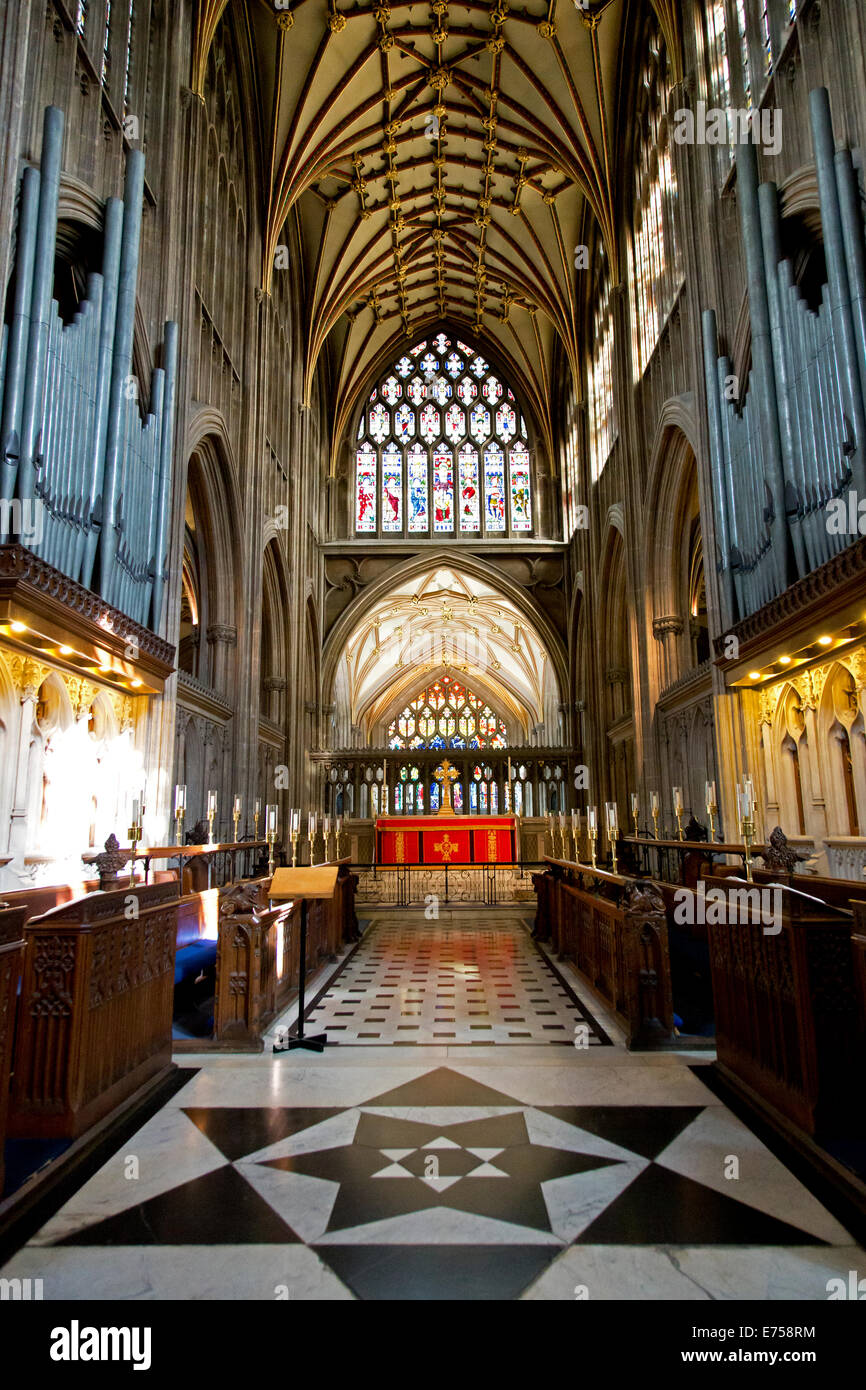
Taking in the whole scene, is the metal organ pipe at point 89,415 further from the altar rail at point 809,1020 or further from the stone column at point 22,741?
the altar rail at point 809,1020

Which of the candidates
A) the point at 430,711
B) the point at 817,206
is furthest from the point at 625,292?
the point at 430,711

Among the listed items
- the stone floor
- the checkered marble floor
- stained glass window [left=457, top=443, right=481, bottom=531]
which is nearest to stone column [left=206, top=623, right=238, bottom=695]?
the checkered marble floor

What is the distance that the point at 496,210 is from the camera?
21188 mm

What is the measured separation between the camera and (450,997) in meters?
7.37

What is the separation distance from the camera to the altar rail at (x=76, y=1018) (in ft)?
12.0

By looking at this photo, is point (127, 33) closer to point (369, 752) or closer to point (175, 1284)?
point (175, 1284)

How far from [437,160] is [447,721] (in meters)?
25.5

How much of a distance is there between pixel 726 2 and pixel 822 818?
32.8 feet

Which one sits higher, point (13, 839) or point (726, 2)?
point (726, 2)

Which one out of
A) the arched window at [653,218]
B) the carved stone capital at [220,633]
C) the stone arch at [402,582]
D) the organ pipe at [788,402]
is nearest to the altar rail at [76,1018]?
the organ pipe at [788,402]

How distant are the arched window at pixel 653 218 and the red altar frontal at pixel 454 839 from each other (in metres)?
10.7

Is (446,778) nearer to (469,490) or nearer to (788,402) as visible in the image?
(469,490)

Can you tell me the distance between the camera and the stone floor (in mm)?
2604

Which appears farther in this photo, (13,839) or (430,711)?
(430,711)
